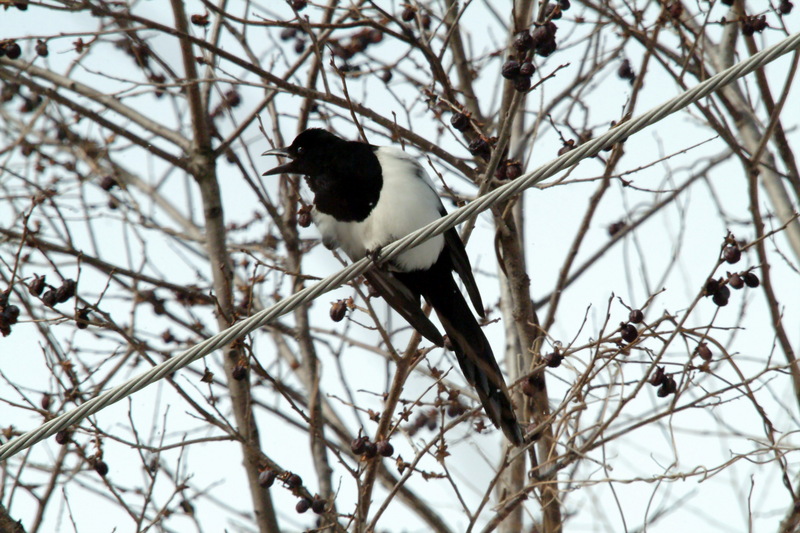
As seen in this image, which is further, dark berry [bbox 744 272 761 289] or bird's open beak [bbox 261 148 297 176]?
bird's open beak [bbox 261 148 297 176]

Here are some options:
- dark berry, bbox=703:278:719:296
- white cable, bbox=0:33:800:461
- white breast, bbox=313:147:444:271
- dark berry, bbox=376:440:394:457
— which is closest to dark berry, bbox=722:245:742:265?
dark berry, bbox=703:278:719:296

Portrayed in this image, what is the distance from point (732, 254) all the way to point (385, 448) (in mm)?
1530

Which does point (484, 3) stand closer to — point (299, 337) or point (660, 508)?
point (299, 337)

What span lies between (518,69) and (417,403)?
1368 millimetres

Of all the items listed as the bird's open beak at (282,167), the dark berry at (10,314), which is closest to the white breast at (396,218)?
the bird's open beak at (282,167)

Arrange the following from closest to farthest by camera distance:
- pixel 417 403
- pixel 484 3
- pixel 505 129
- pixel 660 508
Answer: pixel 505 129 < pixel 417 403 < pixel 660 508 < pixel 484 3

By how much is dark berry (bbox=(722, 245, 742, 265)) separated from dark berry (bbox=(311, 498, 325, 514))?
6.03 ft

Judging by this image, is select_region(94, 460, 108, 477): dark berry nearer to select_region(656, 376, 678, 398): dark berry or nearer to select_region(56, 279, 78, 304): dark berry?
select_region(56, 279, 78, 304): dark berry

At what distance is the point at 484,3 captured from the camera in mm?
6391

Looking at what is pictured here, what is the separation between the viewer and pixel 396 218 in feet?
12.9

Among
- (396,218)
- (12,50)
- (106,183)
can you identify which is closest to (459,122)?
(396,218)

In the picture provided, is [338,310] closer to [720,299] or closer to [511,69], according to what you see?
[511,69]

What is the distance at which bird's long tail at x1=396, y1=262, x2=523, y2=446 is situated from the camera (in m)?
3.83

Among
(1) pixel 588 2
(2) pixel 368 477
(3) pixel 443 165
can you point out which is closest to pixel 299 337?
(3) pixel 443 165
